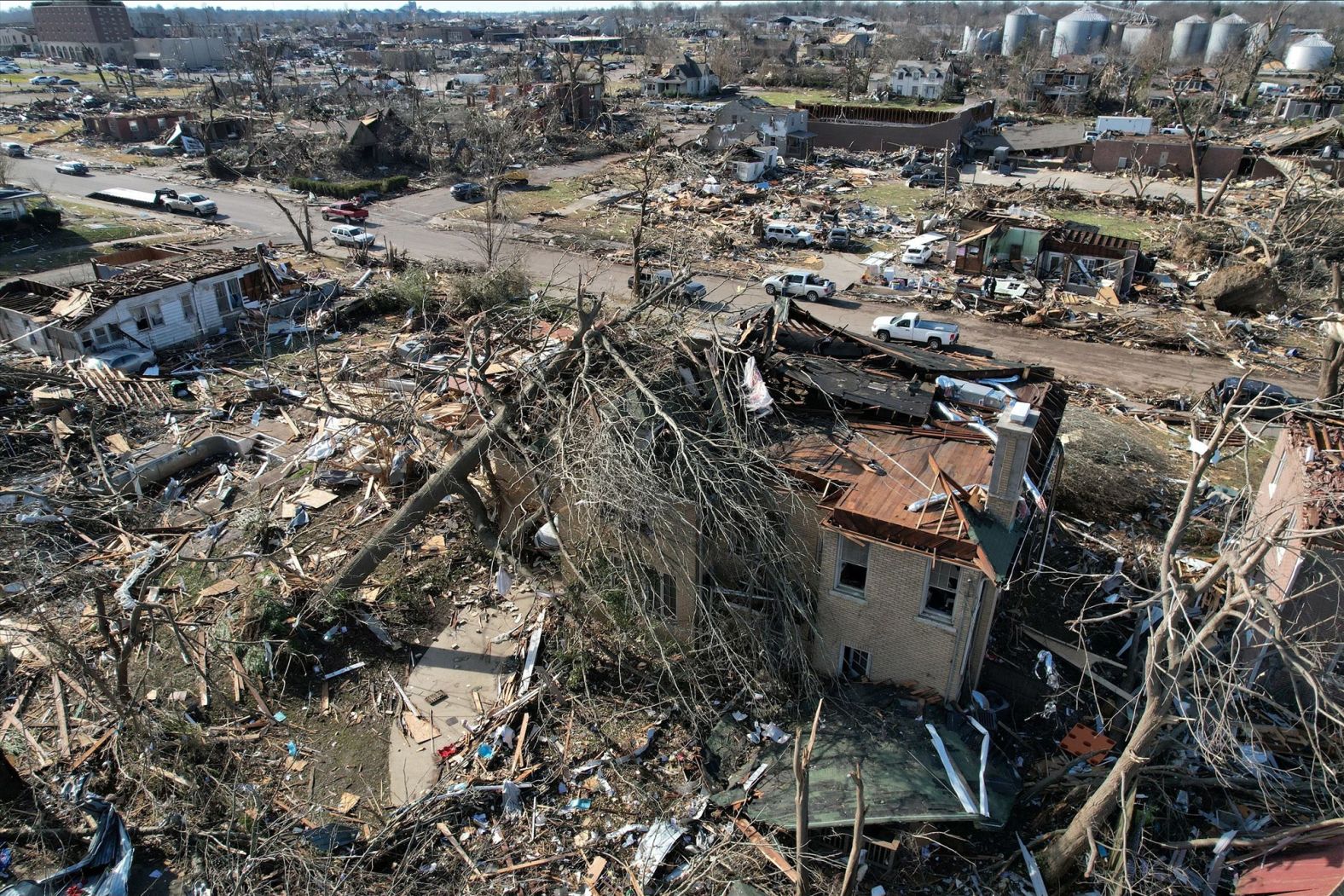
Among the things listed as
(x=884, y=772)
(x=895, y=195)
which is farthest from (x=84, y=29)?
(x=884, y=772)

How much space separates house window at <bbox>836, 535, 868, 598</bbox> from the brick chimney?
1.93 meters

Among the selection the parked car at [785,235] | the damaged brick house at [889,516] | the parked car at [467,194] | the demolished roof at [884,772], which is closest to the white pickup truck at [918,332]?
the damaged brick house at [889,516]

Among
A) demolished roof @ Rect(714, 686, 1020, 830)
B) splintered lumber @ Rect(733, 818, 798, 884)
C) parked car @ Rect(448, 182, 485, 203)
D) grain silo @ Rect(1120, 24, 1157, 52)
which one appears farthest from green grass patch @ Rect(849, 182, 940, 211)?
grain silo @ Rect(1120, 24, 1157, 52)

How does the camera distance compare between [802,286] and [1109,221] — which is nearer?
[802,286]

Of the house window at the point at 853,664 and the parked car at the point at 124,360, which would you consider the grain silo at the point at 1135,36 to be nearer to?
the parked car at the point at 124,360

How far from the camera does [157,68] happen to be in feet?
A: 397

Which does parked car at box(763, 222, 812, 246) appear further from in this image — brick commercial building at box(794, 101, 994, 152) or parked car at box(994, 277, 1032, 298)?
brick commercial building at box(794, 101, 994, 152)

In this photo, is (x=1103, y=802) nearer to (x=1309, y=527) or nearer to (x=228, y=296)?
(x=1309, y=527)

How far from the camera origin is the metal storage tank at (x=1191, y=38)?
417ft

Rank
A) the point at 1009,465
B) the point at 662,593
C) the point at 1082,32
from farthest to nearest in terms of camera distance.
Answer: the point at 1082,32 < the point at 662,593 < the point at 1009,465

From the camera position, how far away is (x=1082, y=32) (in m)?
130

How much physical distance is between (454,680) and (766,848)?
6.25 meters

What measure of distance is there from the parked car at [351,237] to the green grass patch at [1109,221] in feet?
118

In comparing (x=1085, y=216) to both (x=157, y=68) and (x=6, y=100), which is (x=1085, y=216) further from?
(x=157, y=68)
